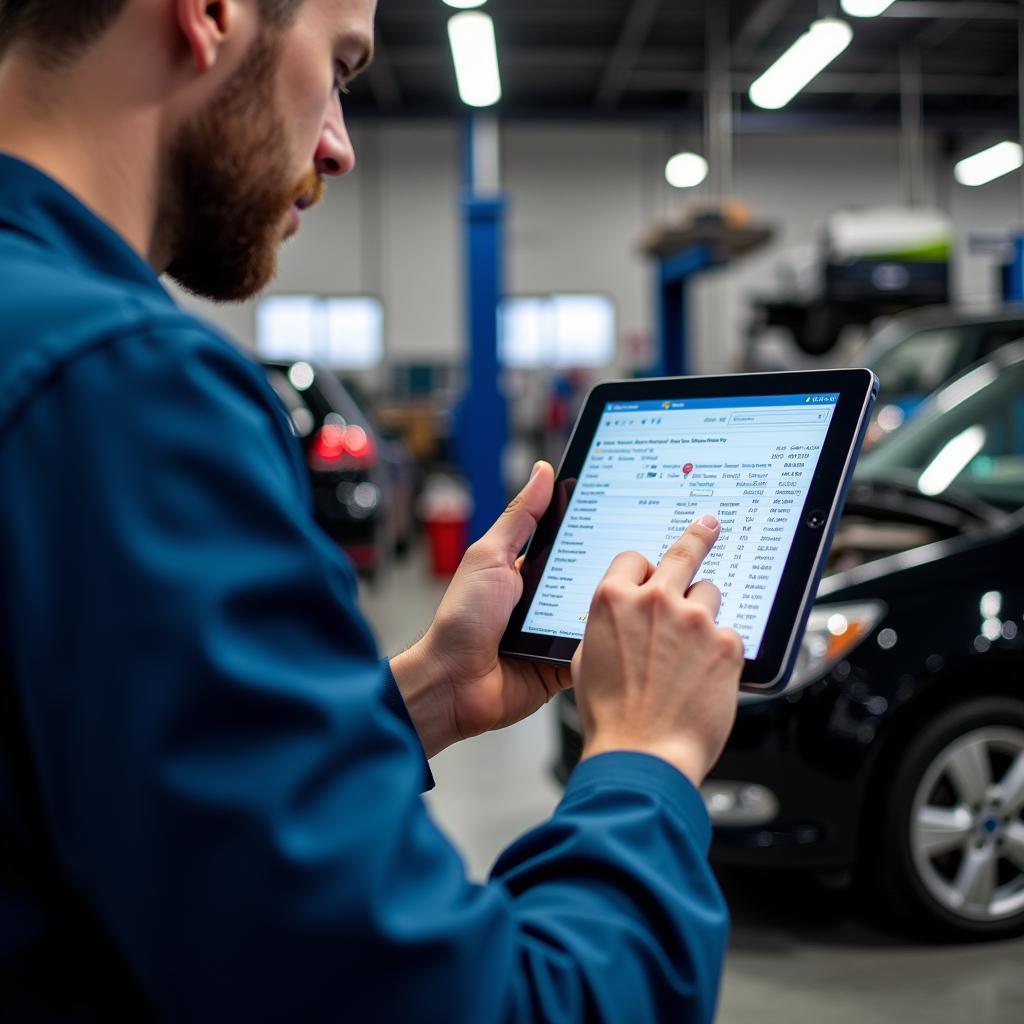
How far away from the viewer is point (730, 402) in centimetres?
118

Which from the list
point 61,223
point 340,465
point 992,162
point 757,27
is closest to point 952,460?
point 61,223

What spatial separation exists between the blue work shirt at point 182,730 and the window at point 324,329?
15.4 m

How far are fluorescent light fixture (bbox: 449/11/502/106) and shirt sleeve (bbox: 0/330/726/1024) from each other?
18.5 feet

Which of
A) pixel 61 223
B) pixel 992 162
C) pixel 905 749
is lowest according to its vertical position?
pixel 905 749

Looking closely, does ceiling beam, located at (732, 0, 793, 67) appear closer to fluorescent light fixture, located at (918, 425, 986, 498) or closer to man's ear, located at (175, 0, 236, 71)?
fluorescent light fixture, located at (918, 425, 986, 498)

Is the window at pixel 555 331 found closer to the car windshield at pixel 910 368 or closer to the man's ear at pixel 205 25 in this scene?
the car windshield at pixel 910 368

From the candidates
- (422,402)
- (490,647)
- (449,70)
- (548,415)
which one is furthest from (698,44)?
(490,647)

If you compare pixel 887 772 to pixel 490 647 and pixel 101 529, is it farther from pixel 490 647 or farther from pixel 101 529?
pixel 101 529

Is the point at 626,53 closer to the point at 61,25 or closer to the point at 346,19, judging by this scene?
the point at 346,19

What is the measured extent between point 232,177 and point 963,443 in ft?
10.2

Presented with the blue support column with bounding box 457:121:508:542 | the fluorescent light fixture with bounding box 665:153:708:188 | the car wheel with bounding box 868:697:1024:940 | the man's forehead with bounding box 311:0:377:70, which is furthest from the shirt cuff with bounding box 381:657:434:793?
the fluorescent light fixture with bounding box 665:153:708:188

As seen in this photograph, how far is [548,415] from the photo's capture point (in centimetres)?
1315

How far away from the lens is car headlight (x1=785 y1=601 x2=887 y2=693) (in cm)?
264

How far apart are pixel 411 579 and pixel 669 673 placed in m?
8.85
